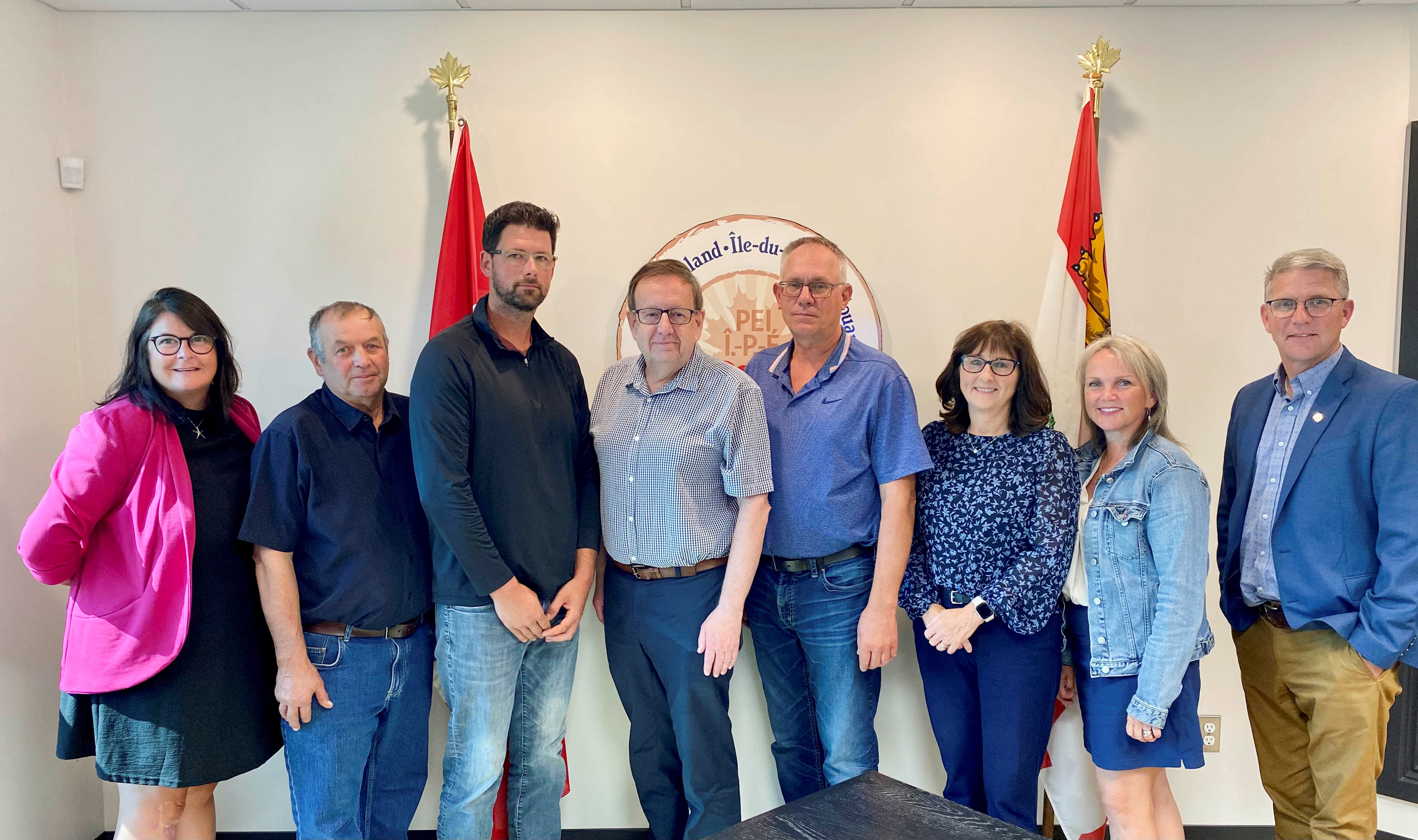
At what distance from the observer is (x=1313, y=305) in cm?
208

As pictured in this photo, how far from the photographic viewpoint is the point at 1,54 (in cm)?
246

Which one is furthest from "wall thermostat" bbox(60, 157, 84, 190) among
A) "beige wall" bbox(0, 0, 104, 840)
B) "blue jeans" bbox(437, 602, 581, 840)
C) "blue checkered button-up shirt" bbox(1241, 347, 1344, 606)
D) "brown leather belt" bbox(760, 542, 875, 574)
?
"blue checkered button-up shirt" bbox(1241, 347, 1344, 606)

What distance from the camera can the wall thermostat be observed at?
8.75 ft

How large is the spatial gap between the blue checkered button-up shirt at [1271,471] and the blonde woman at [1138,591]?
250 millimetres

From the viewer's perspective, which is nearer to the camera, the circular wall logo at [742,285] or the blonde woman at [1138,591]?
the blonde woman at [1138,591]

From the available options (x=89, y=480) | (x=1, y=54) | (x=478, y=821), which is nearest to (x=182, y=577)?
(x=89, y=480)

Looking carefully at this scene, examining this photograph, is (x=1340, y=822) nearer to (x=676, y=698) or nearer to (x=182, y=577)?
(x=676, y=698)

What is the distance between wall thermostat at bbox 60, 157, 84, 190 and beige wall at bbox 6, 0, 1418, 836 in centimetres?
5

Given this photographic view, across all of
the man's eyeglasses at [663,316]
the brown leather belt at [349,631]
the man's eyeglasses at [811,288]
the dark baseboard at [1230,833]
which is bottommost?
the dark baseboard at [1230,833]

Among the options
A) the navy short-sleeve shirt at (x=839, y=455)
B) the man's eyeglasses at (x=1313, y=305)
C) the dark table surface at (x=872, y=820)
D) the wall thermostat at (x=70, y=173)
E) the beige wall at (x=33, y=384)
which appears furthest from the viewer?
the wall thermostat at (x=70, y=173)

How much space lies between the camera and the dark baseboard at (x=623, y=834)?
9.21 feet

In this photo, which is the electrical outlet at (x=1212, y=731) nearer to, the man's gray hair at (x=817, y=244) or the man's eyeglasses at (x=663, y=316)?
the man's gray hair at (x=817, y=244)

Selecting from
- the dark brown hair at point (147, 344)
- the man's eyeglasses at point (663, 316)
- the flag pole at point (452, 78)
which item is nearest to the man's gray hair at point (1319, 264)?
the man's eyeglasses at point (663, 316)

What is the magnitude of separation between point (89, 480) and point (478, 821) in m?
1.24
